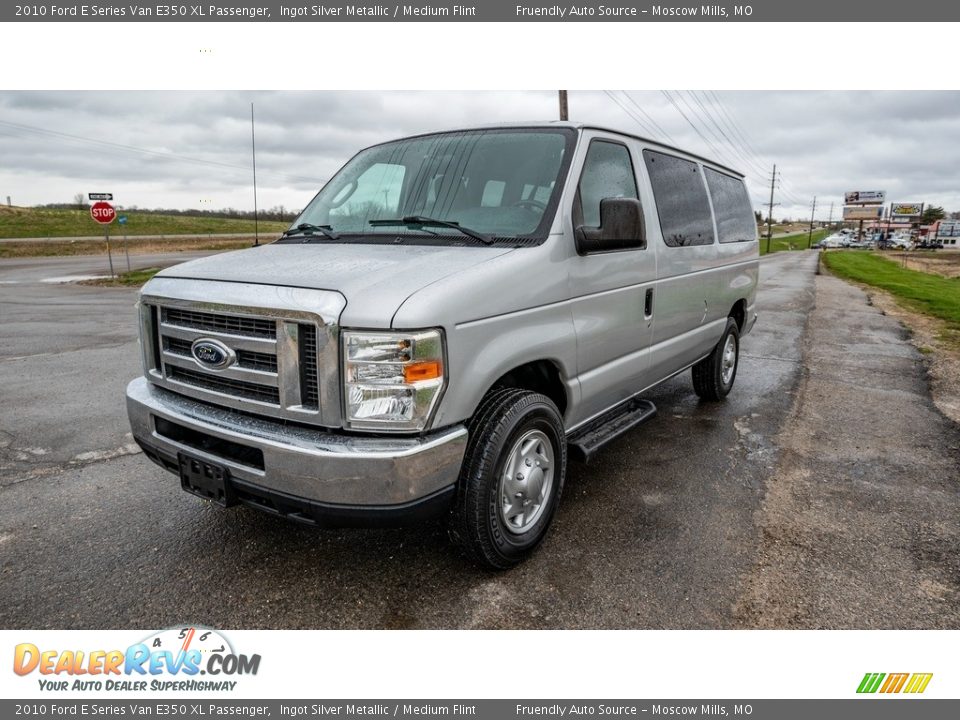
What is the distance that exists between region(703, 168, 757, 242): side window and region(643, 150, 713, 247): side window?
302 millimetres

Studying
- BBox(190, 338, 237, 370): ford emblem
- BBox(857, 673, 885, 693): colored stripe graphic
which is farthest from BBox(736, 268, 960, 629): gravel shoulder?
BBox(190, 338, 237, 370): ford emblem

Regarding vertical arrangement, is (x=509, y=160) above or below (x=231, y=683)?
above

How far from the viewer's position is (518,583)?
295 centimetres

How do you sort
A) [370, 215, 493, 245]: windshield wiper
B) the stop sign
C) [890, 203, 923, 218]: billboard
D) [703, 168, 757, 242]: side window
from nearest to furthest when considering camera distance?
[370, 215, 493, 245]: windshield wiper, [703, 168, 757, 242]: side window, the stop sign, [890, 203, 923, 218]: billboard

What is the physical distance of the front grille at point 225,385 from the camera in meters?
2.66

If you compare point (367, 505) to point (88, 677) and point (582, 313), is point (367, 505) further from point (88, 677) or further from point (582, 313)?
point (582, 313)

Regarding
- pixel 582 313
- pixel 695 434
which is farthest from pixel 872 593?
pixel 695 434

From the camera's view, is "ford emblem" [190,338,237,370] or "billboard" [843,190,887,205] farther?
"billboard" [843,190,887,205]

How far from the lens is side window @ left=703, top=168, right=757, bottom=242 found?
5.52 metres

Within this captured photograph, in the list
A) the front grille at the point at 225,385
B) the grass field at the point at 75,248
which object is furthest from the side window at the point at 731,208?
the grass field at the point at 75,248

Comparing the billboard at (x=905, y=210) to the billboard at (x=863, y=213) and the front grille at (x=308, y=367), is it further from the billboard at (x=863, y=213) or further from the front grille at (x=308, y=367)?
the front grille at (x=308, y=367)

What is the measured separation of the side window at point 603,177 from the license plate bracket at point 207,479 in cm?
221

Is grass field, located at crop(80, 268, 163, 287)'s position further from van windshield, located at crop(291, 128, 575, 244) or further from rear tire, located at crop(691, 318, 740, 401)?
rear tire, located at crop(691, 318, 740, 401)

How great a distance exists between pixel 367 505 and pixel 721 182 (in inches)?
191
